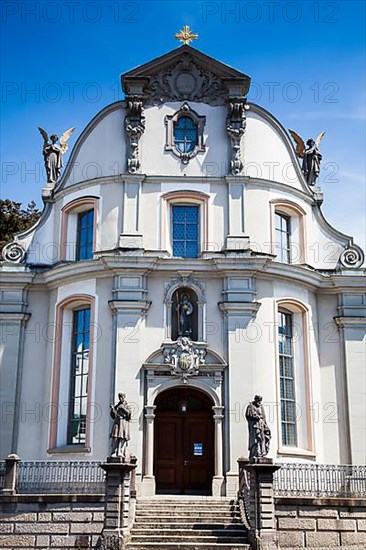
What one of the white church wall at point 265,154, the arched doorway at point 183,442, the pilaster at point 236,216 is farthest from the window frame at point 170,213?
the arched doorway at point 183,442

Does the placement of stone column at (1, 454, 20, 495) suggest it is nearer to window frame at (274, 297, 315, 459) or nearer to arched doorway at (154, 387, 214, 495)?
arched doorway at (154, 387, 214, 495)

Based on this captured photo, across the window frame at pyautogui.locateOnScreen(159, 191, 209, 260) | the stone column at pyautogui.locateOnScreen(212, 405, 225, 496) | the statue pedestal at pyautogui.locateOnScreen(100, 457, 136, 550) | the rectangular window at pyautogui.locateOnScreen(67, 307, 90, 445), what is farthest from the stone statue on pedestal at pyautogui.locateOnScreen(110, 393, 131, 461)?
the window frame at pyautogui.locateOnScreen(159, 191, 209, 260)

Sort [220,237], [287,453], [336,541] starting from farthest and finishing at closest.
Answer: [220,237] < [287,453] < [336,541]

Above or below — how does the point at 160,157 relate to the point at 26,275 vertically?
above

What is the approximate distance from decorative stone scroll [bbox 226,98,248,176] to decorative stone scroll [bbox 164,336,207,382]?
21.4 ft

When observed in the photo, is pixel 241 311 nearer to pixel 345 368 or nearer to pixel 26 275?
pixel 345 368

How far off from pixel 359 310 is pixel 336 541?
8729 millimetres

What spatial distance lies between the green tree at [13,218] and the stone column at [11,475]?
712 inches

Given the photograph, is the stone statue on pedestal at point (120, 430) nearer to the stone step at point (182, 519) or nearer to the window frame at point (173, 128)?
the stone step at point (182, 519)

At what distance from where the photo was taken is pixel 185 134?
25344 millimetres

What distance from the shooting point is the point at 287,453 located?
870 inches

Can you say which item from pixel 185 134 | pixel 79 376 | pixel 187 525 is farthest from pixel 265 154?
pixel 187 525

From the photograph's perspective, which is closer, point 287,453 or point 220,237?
point 287,453

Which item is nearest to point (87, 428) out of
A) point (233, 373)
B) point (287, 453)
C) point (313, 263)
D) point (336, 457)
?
point (233, 373)
